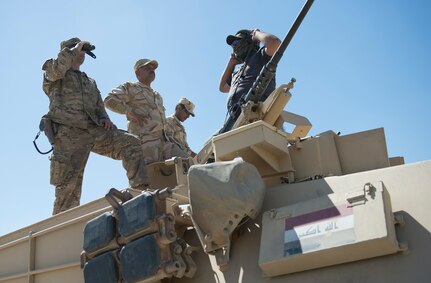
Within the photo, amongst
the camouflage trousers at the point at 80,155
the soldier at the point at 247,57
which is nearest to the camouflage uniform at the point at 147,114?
the camouflage trousers at the point at 80,155

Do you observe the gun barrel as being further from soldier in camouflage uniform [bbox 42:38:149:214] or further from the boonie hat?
soldier in camouflage uniform [bbox 42:38:149:214]

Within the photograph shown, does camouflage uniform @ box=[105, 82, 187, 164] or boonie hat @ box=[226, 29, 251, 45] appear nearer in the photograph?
boonie hat @ box=[226, 29, 251, 45]

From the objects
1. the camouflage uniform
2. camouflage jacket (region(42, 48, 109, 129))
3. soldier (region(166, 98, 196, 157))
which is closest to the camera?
camouflage jacket (region(42, 48, 109, 129))

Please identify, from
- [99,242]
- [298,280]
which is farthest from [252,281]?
[99,242]

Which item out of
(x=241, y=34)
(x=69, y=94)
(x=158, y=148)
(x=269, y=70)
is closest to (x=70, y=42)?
(x=69, y=94)

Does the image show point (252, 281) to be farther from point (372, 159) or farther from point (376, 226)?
point (372, 159)

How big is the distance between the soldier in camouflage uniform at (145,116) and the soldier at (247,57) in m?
1.21

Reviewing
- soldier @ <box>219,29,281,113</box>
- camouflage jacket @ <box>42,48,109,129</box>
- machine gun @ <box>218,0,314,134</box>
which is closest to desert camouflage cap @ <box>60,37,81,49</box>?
camouflage jacket @ <box>42,48,109,129</box>

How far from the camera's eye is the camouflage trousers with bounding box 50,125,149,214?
6211 mm

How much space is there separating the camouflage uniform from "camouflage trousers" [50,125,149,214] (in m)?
0.47

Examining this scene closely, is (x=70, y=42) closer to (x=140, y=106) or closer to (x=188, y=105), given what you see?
(x=140, y=106)

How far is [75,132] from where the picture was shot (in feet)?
21.5

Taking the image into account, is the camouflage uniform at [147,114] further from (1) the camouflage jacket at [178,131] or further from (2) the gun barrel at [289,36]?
(2) the gun barrel at [289,36]

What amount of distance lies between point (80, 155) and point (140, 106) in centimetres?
107
